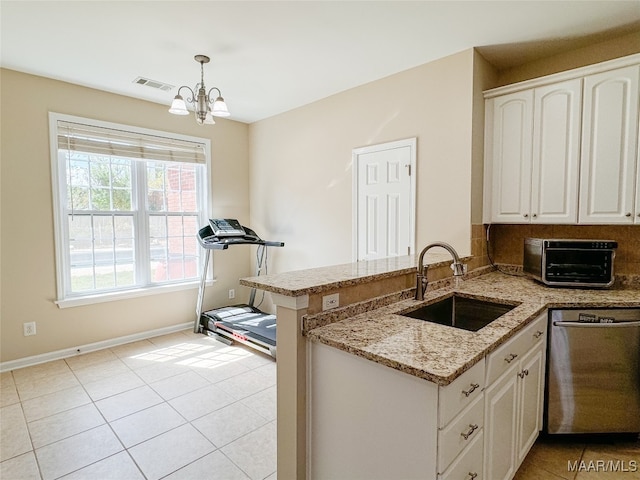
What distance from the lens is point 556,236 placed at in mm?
2807

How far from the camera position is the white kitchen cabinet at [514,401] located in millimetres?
1462

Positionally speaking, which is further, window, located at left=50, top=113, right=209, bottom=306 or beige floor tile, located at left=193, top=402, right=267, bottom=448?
window, located at left=50, top=113, right=209, bottom=306

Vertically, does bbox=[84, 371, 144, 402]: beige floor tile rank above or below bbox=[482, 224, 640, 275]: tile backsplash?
below

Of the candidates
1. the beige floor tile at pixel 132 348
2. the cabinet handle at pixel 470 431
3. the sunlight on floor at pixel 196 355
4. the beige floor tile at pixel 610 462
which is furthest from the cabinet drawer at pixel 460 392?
the beige floor tile at pixel 132 348

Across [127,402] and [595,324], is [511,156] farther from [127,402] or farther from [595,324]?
[127,402]

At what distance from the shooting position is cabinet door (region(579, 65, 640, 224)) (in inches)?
87.3

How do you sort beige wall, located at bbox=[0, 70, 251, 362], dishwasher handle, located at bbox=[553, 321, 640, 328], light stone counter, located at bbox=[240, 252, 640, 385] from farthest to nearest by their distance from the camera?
beige wall, located at bbox=[0, 70, 251, 362]
dishwasher handle, located at bbox=[553, 321, 640, 328]
light stone counter, located at bbox=[240, 252, 640, 385]

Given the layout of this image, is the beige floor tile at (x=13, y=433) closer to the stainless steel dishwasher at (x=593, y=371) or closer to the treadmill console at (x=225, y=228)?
the treadmill console at (x=225, y=228)

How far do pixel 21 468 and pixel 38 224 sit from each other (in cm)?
218

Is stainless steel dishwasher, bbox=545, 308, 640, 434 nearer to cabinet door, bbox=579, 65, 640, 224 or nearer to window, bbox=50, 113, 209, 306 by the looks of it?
cabinet door, bbox=579, 65, 640, 224

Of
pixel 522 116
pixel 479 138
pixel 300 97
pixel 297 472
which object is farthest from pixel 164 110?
pixel 297 472

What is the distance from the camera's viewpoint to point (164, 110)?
4012 millimetres

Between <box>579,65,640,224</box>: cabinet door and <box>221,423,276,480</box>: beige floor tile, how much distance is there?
102 inches

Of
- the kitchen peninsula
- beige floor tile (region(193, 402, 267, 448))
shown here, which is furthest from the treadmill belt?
the kitchen peninsula
